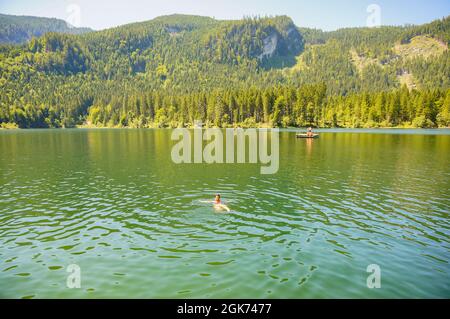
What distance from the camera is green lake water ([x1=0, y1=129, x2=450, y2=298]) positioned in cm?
1781

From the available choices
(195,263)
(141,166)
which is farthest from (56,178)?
(195,263)

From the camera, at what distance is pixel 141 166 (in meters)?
59.8

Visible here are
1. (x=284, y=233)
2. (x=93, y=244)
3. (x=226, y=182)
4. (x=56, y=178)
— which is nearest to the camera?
(x=93, y=244)

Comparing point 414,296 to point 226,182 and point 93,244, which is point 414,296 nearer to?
point 93,244

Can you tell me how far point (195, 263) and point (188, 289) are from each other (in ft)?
9.61

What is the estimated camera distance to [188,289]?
17266mm

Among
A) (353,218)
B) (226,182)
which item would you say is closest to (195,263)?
(353,218)

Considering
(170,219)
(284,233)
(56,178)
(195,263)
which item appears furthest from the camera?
(56,178)

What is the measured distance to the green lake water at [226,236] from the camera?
58.4ft

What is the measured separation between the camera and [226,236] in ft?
80.5

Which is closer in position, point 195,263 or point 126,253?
point 195,263

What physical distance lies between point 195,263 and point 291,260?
6.22 meters

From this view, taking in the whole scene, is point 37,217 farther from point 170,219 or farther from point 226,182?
point 226,182
